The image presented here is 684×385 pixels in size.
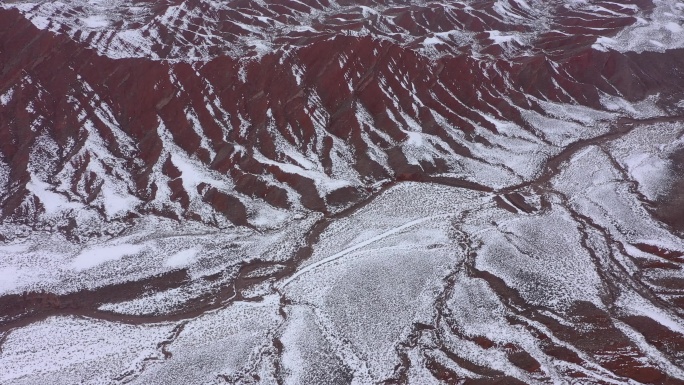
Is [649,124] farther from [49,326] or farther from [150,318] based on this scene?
[49,326]

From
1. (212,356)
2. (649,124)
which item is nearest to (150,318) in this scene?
(212,356)

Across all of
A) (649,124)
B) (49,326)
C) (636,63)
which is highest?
(636,63)

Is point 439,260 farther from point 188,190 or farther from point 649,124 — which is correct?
point 649,124

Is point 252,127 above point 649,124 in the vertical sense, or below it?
below

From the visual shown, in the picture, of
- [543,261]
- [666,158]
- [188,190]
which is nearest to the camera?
[543,261]

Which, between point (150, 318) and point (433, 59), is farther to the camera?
point (433, 59)

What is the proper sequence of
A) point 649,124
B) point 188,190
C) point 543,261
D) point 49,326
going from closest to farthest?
point 49,326
point 543,261
point 188,190
point 649,124
